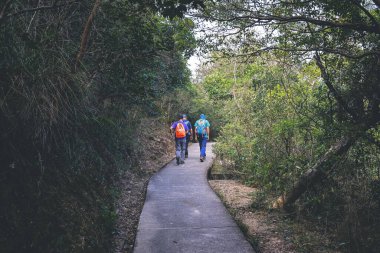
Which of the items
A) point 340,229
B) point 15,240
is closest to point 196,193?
point 340,229

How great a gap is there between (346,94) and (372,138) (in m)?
0.81

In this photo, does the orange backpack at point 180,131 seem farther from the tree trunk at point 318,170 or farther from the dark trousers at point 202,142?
the tree trunk at point 318,170

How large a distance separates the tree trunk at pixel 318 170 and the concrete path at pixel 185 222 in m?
1.28

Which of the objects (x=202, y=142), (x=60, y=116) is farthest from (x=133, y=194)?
(x=202, y=142)

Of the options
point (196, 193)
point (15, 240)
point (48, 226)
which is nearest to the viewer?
point (15, 240)

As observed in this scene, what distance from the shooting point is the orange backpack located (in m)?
12.0

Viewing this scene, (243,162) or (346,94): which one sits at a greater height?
(346,94)

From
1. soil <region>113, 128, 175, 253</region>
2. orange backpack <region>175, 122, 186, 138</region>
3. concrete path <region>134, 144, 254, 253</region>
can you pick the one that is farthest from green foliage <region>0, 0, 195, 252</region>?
orange backpack <region>175, 122, 186, 138</region>

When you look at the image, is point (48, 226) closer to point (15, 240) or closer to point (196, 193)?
point (15, 240)

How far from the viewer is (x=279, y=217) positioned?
6.31 meters

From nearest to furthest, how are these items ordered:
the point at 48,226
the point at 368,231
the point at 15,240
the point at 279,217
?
the point at 15,240 → the point at 48,226 → the point at 368,231 → the point at 279,217

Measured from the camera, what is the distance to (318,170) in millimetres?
5652

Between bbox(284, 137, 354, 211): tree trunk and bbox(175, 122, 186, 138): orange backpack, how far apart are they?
597 cm

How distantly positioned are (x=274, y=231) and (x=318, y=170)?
1277 millimetres
